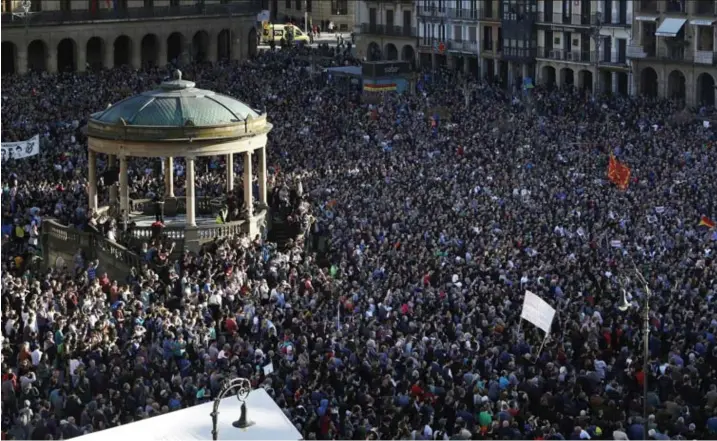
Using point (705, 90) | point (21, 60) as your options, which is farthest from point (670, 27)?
point (21, 60)

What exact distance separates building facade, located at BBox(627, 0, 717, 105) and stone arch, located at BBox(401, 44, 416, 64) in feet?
70.5

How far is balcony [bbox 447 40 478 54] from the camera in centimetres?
10475

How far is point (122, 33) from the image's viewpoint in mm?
103625

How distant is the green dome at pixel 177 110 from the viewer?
4981cm

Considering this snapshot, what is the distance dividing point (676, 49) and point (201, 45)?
113 feet

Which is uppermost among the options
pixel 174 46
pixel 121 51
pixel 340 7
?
pixel 340 7

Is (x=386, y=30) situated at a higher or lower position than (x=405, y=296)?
higher

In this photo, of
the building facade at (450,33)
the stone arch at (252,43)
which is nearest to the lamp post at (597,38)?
the building facade at (450,33)

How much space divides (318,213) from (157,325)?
1621 cm

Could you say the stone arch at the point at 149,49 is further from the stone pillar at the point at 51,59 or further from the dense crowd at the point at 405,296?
the dense crowd at the point at 405,296

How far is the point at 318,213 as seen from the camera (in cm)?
5450

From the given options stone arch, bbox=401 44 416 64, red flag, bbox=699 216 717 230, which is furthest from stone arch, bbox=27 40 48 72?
red flag, bbox=699 216 717 230

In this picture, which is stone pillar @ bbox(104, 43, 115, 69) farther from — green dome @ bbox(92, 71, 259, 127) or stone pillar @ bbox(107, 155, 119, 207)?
green dome @ bbox(92, 71, 259, 127)

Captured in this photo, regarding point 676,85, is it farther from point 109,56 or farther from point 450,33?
point 109,56
